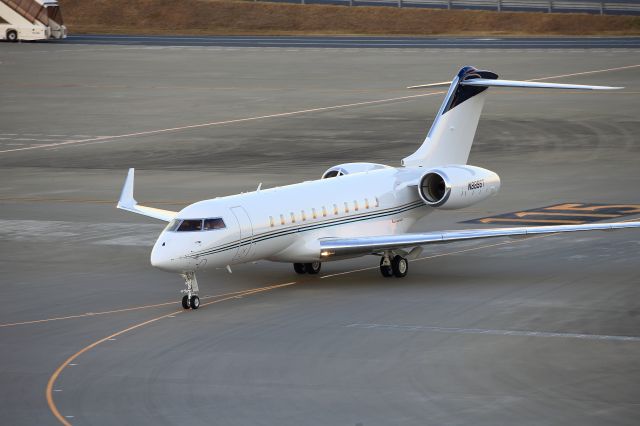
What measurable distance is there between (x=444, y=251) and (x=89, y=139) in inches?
1266

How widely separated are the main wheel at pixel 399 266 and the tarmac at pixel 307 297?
16.5 inches

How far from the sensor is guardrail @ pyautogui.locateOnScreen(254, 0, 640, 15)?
11662cm

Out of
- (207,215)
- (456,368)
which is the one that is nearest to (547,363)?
(456,368)

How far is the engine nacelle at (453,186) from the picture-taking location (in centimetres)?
3684

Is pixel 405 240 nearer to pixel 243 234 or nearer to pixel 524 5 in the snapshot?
pixel 243 234

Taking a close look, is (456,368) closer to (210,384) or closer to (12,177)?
(210,384)

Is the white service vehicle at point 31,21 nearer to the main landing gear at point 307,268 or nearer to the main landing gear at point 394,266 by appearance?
the main landing gear at point 307,268

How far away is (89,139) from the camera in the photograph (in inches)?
2670

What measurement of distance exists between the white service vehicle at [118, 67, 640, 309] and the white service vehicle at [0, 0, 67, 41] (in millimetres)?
74702

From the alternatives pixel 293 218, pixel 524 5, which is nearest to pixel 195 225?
pixel 293 218

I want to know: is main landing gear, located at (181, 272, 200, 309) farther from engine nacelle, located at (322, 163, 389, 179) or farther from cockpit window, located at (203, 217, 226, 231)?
engine nacelle, located at (322, 163, 389, 179)

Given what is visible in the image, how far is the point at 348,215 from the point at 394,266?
1.80 meters

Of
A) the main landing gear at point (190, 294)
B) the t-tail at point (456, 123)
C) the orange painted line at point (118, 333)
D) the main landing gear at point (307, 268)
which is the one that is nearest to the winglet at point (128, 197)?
the main landing gear at point (307, 268)

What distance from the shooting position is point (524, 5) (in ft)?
393
